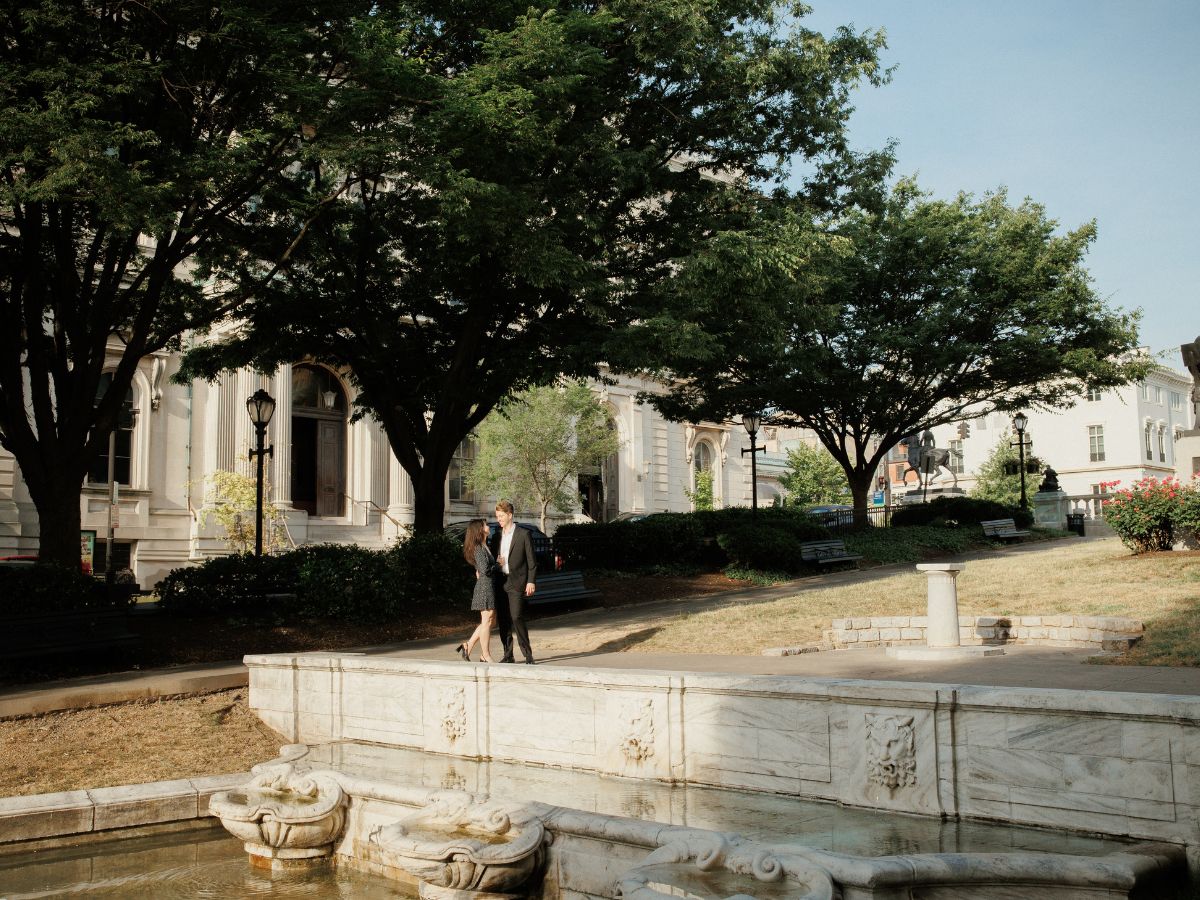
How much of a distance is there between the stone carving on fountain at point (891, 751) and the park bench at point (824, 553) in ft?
57.1

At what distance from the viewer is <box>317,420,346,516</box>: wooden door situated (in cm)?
3662

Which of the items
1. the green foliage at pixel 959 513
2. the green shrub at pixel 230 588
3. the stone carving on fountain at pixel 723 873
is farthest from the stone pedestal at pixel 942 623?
the green foliage at pixel 959 513

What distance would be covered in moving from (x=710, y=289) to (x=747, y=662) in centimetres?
689

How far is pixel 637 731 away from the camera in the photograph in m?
8.06

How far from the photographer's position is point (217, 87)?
13.9 metres

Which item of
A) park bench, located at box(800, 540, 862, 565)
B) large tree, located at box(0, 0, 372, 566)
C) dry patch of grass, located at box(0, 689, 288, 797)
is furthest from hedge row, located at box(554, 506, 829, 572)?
dry patch of grass, located at box(0, 689, 288, 797)

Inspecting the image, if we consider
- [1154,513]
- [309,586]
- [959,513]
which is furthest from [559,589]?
[959,513]

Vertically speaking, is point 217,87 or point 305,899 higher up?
point 217,87

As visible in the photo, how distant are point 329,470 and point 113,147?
2418 centimetres

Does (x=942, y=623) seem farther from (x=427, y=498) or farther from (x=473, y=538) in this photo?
(x=427, y=498)

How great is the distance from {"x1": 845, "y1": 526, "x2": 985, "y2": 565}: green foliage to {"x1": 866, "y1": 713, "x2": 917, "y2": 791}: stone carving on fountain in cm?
2009

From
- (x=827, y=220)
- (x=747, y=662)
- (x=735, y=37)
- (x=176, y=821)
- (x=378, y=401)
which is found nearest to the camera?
(x=176, y=821)

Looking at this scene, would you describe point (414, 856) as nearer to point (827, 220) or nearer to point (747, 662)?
point (747, 662)

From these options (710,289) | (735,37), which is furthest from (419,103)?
(735,37)
